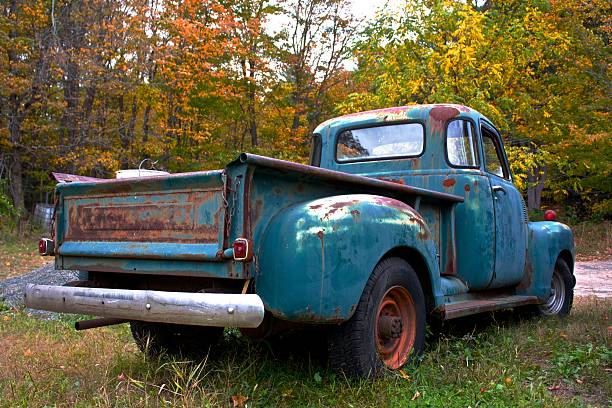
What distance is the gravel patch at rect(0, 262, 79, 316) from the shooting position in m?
7.18

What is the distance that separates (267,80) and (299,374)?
17.5 m

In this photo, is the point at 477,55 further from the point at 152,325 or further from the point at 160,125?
the point at 160,125

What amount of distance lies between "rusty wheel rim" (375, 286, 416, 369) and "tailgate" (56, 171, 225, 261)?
3.70 ft

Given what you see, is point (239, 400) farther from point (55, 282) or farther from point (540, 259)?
point (55, 282)

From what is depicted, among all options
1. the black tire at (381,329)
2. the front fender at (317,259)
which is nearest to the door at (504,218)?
the black tire at (381,329)

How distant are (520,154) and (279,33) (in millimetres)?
12841

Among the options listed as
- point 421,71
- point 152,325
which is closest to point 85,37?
point 421,71

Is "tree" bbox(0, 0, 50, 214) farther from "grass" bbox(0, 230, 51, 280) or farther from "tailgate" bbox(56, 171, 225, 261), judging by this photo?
"tailgate" bbox(56, 171, 225, 261)

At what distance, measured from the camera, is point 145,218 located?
3.47 meters

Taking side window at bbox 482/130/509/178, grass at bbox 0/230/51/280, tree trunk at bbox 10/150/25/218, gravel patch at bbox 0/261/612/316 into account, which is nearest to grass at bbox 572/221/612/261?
gravel patch at bbox 0/261/612/316

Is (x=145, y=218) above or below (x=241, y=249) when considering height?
above

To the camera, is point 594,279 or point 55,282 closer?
point 55,282

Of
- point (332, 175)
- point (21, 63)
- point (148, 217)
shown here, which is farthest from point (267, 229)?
point (21, 63)

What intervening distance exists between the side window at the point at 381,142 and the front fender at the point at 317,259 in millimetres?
1991
